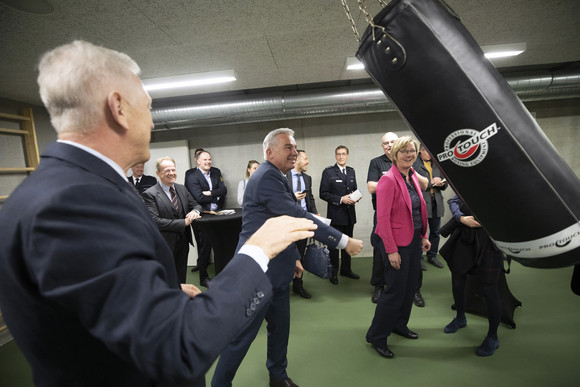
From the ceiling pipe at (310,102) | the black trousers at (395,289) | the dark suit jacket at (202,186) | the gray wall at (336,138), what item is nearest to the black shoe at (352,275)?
the gray wall at (336,138)

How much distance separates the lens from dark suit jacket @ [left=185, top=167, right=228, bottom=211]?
4254mm

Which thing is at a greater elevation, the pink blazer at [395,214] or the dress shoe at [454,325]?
the pink blazer at [395,214]

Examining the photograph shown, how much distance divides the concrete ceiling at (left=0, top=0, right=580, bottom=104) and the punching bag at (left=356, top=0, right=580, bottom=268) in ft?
5.00

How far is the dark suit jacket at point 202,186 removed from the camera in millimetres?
4254

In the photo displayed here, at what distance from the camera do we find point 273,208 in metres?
1.72

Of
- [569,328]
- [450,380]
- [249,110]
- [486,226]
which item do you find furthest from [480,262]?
[249,110]

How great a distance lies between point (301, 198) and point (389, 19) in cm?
266

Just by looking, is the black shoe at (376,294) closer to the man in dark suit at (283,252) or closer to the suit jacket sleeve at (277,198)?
the man in dark suit at (283,252)

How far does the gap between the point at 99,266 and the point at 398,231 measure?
79.3 inches

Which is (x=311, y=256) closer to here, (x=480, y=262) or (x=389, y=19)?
(x=480, y=262)

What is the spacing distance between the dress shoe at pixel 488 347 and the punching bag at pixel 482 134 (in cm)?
178

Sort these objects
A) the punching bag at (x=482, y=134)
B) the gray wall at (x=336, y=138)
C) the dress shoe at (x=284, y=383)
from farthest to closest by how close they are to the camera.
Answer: the gray wall at (x=336, y=138) < the dress shoe at (x=284, y=383) < the punching bag at (x=482, y=134)

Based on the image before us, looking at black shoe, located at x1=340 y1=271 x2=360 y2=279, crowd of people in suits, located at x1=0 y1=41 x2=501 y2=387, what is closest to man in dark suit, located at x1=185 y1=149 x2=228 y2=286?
black shoe, located at x1=340 y1=271 x2=360 y2=279

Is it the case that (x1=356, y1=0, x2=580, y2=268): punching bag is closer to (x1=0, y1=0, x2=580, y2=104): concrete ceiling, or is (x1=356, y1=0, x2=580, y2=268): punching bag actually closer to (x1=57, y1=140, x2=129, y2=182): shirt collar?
(x1=57, y1=140, x2=129, y2=182): shirt collar
